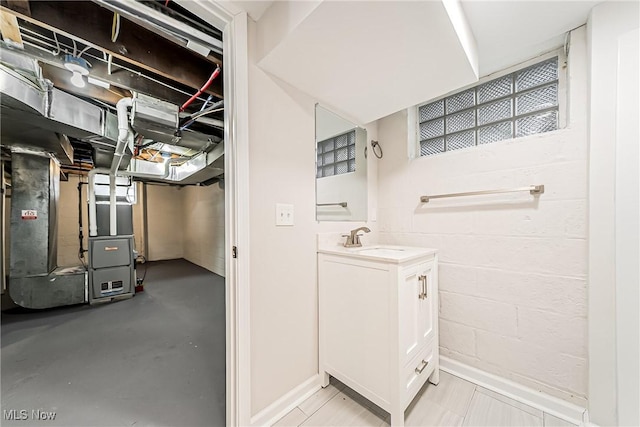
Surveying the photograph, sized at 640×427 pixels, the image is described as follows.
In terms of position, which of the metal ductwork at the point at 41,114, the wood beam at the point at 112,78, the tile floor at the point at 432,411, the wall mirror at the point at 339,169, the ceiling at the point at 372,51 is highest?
the wood beam at the point at 112,78

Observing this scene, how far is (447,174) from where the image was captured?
1.67 m

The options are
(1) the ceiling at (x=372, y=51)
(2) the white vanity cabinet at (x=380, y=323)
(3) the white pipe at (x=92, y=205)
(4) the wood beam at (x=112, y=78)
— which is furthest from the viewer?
(3) the white pipe at (x=92, y=205)

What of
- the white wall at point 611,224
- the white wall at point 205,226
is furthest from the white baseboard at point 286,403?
the white wall at point 205,226

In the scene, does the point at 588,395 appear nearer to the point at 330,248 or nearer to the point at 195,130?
the point at 330,248

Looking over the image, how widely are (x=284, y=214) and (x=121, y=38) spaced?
58.1 inches

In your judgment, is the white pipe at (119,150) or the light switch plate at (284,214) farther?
the white pipe at (119,150)

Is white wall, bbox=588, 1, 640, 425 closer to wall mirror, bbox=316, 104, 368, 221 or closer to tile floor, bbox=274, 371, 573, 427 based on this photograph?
tile floor, bbox=274, 371, 573, 427

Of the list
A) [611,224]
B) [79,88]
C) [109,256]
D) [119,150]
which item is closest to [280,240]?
[611,224]

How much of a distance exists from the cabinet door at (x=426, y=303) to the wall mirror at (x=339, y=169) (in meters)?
0.66

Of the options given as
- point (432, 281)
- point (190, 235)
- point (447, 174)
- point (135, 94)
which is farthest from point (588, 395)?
point (190, 235)

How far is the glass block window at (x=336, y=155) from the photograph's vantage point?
165 centimetres

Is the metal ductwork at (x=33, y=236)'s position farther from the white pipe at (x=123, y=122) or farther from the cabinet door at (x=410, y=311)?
the cabinet door at (x=410, y=311)

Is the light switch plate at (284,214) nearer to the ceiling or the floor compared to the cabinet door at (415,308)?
nearer to the ceiling

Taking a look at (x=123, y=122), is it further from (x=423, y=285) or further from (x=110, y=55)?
(x=423, y=285)
